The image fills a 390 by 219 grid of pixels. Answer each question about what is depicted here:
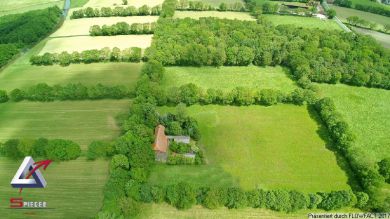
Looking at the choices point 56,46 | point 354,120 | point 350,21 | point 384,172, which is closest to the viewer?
point 384,172

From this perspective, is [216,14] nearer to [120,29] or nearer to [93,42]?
[120,29]

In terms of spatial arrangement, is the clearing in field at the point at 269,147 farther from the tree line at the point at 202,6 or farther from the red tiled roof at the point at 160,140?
the tree line at the point at 202,6

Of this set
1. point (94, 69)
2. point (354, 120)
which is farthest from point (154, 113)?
point (354, 120)

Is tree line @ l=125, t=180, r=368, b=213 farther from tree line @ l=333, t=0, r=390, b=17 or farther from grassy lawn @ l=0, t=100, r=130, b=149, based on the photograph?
tree line @ l=333, t=0, r=390, b=17

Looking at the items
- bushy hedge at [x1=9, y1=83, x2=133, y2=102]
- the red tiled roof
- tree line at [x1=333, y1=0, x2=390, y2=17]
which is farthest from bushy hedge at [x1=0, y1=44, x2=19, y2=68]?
tree line at [x1=333, y1=0, x2=390, y2=17]

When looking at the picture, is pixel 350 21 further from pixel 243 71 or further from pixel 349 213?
pixel 349 213

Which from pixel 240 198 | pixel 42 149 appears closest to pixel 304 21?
pixel 240 198

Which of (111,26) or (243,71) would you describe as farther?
(111,26)
